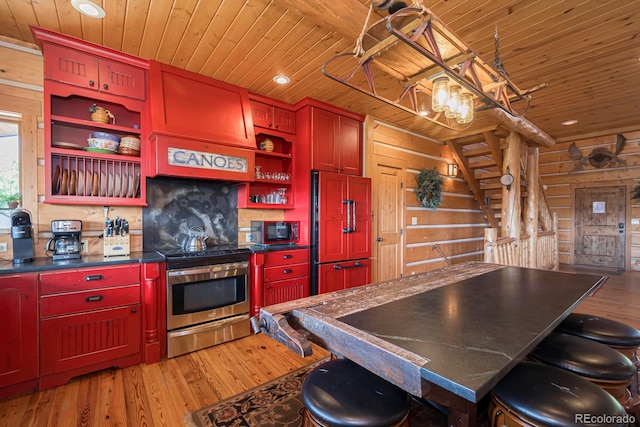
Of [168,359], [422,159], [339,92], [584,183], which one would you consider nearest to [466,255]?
[422,159]

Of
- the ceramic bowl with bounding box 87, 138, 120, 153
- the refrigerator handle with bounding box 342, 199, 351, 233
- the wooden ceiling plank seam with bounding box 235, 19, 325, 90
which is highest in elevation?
the wooden ceiling plank seam with bounding box 235, 19, 325, 90

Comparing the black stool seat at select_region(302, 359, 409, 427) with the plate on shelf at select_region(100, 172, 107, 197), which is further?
the plate on shelf at select_region(100, 172, 107, 197)

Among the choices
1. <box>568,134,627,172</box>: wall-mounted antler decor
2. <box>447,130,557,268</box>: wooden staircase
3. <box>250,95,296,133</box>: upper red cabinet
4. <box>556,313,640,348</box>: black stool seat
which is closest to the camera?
<box>556,313,640,348</box>: black stool seat

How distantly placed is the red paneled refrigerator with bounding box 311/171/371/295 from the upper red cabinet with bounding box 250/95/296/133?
2.52ft

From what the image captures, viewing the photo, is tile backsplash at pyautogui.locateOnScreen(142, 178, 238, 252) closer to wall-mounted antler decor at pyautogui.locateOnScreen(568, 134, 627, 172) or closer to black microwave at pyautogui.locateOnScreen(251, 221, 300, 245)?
black microwave at pyautogui.locateOnScreen(251, 221, 300, 245)

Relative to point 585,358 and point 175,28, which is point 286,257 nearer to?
point 175,28

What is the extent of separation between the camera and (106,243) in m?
2.53

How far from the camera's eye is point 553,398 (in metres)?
0.98

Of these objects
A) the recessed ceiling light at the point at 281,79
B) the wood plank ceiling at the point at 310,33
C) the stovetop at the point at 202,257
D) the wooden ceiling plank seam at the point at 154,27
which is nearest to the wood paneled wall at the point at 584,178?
the wood plank ceiling at the point at 310,33

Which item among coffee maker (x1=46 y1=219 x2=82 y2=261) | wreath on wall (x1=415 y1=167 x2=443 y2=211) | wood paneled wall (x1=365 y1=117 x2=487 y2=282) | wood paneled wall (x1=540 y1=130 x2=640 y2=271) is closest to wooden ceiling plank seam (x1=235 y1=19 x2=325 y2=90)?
wood paneled wall (x1=365 y1=117 x2=487 y2=282)

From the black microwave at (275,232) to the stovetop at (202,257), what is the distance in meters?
0.43

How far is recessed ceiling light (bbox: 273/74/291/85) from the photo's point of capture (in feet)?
9.81

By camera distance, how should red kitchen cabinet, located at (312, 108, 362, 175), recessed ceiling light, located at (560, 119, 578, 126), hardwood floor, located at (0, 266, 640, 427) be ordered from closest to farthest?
1. hardwood floor, located at (0, 266, 640, 427)
2. red kitchen cabinet, located at (312, 108, 362, 175)
3. recessed ceiling light, located at (560, 119, 578, 126)

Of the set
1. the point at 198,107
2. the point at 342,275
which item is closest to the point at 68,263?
the point at 198,107
